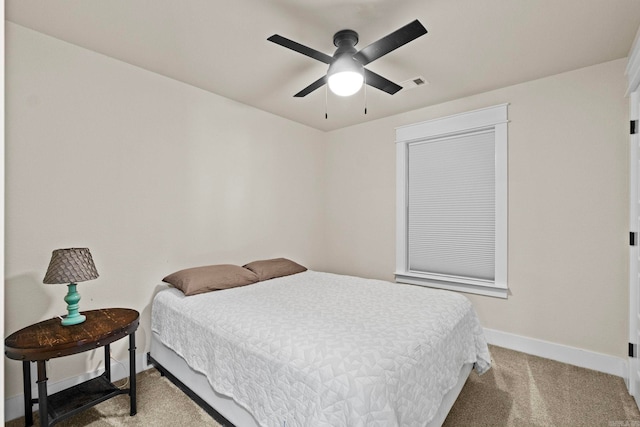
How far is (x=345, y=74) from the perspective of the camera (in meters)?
2.06

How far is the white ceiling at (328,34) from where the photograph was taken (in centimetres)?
201

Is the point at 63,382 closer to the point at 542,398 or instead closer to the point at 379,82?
the point at 379,82

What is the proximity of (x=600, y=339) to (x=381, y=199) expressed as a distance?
2.43 meters

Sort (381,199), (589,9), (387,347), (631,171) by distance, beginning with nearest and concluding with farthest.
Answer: (387,347)
(589,9)
(631,171)
(381,199)

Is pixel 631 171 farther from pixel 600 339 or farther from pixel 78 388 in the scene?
pixel 78 388

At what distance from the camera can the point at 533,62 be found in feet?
8.76

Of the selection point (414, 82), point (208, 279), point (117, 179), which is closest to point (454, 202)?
point (414, 82)

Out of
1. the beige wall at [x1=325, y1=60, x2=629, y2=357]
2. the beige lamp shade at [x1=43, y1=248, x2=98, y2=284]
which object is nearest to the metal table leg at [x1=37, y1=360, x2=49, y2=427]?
the beige lamp shade at [x1=43, y1=248, x2=98, y2=284]

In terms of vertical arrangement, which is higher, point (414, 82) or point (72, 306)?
point (414, 82)

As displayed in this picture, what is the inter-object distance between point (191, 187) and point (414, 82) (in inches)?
91.1

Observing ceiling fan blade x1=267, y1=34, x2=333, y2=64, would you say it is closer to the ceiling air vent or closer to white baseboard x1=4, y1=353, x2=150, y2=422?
the ceiling air vent

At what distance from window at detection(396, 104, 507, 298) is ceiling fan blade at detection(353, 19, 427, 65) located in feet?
5.92

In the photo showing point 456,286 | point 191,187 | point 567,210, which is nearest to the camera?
point 567,210

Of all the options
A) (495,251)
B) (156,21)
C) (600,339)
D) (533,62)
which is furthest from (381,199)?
(156,21)
